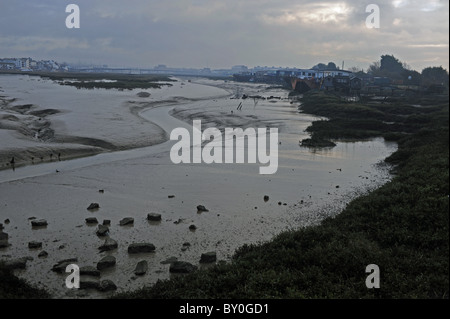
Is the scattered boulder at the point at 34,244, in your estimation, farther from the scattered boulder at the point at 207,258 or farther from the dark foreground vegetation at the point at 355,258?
the scattered boulder at the point at 207,258

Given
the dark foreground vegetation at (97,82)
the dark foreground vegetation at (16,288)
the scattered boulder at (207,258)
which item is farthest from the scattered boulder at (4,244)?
the dark foreground vegetation at (97,82)

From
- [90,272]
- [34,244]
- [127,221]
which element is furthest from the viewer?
[127,221]

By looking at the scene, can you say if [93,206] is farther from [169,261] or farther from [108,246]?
[169,261]

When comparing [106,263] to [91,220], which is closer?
[106,263]

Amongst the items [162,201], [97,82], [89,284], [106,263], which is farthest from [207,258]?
[97,82]

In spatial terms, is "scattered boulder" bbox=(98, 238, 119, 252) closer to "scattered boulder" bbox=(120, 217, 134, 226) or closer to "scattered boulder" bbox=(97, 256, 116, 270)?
"scattered boulder" bbox=(97, 256, 116, 270)

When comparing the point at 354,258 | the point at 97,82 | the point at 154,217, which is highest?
the point at 97,82
